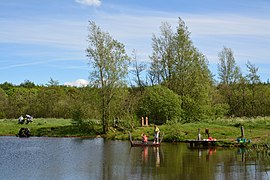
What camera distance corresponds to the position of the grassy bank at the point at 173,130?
152 ft

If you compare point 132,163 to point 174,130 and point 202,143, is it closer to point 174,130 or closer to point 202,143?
point 202,143

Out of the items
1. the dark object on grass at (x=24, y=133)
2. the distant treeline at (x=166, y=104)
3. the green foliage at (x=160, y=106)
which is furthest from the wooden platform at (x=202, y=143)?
the dark object on grass at (x=24, y=133)

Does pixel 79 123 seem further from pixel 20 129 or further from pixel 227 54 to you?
pixel 227 54

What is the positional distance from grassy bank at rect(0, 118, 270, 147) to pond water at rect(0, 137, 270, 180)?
17.0ft

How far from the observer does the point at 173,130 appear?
153 ft

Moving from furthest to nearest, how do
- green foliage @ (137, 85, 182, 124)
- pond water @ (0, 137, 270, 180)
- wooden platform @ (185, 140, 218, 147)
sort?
green foliage @ (137, 85, 182, 124) → wooden platform @ (185, 140, 218, 147) → pond water @ (0, 137, 270, 180)

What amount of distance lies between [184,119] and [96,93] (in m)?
12.9

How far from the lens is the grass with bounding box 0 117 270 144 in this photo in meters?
46.2

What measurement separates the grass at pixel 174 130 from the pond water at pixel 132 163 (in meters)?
5.18

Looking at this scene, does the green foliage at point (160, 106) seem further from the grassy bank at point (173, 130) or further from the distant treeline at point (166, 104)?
the grassy bank at point (173, 130)

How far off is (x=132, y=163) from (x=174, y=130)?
16.7m

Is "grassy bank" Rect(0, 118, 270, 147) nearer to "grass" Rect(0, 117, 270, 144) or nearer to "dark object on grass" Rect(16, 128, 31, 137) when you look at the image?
"grass" Rect(0, 117, 270, 144)

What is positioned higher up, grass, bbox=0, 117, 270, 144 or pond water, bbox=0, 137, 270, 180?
grass, bbox=0, 117, 270, 144

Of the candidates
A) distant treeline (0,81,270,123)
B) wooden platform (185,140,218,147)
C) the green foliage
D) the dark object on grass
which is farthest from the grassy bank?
the green foliage
